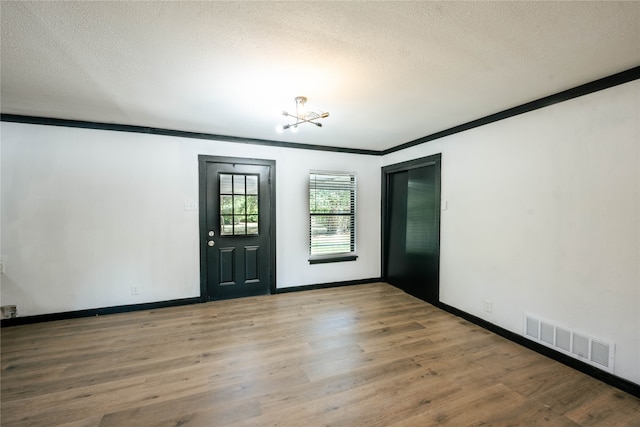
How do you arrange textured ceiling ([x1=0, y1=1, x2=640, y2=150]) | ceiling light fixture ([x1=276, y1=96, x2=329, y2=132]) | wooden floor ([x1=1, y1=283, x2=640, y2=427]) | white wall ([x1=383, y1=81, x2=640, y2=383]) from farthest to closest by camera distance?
ceiling light fixture ([x1=276, y1=96, x2=329, y2=132]) < white wall ([x1=383, y1=81, x2=640, y2=383]) < wooden floor ([x1=1, y1=283, x2=640, y2=427]) < textured ceiling ([x1=0, y1=1, x2=640, y2=150])

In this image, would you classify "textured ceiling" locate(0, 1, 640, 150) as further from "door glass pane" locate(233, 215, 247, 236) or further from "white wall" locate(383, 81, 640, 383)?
"door glass pane" locate(233, 215, 247, 236)

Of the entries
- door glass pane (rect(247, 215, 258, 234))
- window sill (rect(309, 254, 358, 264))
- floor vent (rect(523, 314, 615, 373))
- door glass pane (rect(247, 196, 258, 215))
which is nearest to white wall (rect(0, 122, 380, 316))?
door glass pane (rect(247, 196, 258, 215))

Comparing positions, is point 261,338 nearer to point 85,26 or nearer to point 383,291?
point 383,291

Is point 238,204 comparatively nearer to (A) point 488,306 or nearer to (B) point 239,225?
(B) point 239,225

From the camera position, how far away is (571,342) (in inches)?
93.0

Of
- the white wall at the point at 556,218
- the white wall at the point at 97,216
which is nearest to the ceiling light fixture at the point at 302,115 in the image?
the white wall at the point at 97,216

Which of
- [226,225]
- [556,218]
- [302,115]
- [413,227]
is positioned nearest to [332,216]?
[413,227]

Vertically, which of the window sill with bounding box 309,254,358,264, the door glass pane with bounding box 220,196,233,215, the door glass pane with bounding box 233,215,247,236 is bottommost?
the window sill with bounding box 309,254,358,264

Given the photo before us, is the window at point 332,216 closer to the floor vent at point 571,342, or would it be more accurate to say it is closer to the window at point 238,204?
the window at point 238,204

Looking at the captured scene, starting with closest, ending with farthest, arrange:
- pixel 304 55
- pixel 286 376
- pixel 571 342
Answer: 1. pixel 304 55
2. pixel 286 376
3. pixel 571 342

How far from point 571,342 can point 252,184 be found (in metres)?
4.08

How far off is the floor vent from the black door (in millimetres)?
1255

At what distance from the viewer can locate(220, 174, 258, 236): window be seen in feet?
13.2

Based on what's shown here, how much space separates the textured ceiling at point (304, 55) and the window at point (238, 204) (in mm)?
1216
